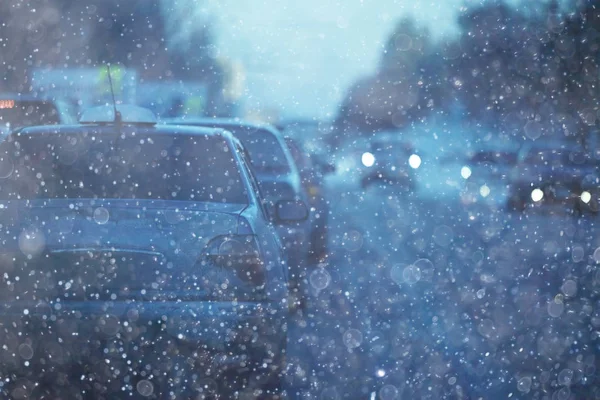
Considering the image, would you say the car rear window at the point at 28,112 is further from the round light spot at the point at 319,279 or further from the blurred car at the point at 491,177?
the blurred car at the point at 491,177

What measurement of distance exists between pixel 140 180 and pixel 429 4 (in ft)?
145

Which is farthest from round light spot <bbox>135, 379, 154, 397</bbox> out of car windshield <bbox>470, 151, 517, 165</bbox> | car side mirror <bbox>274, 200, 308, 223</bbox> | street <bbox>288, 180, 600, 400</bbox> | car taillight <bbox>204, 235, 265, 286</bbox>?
car windshield <bbox>470, 151, 517, 165</bbox>

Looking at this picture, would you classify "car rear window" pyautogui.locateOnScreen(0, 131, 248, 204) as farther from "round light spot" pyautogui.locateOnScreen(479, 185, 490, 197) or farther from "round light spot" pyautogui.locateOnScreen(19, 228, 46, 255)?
"round light spot" pyautogui.locateOnScreen(479, 185, 490, 197)

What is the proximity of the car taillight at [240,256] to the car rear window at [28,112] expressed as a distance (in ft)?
39.5

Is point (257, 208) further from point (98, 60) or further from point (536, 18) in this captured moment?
point (536, 18)

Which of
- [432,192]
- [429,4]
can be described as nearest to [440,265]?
[432,192]

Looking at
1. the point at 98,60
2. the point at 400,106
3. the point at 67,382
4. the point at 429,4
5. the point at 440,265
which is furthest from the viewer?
the point at 400,106

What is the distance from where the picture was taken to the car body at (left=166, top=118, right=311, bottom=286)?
10.7m

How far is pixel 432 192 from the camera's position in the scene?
30547 mm

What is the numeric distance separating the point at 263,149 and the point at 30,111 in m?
6.71

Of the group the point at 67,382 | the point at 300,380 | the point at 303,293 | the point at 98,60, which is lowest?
the point at 98,60

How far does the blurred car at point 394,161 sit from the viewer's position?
31375mm

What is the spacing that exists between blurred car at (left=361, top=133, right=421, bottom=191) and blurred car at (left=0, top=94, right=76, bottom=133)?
49.1 ft

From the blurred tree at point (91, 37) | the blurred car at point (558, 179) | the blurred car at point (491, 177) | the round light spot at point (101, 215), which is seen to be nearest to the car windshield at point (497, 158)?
the blurred car at point (491, 177)
